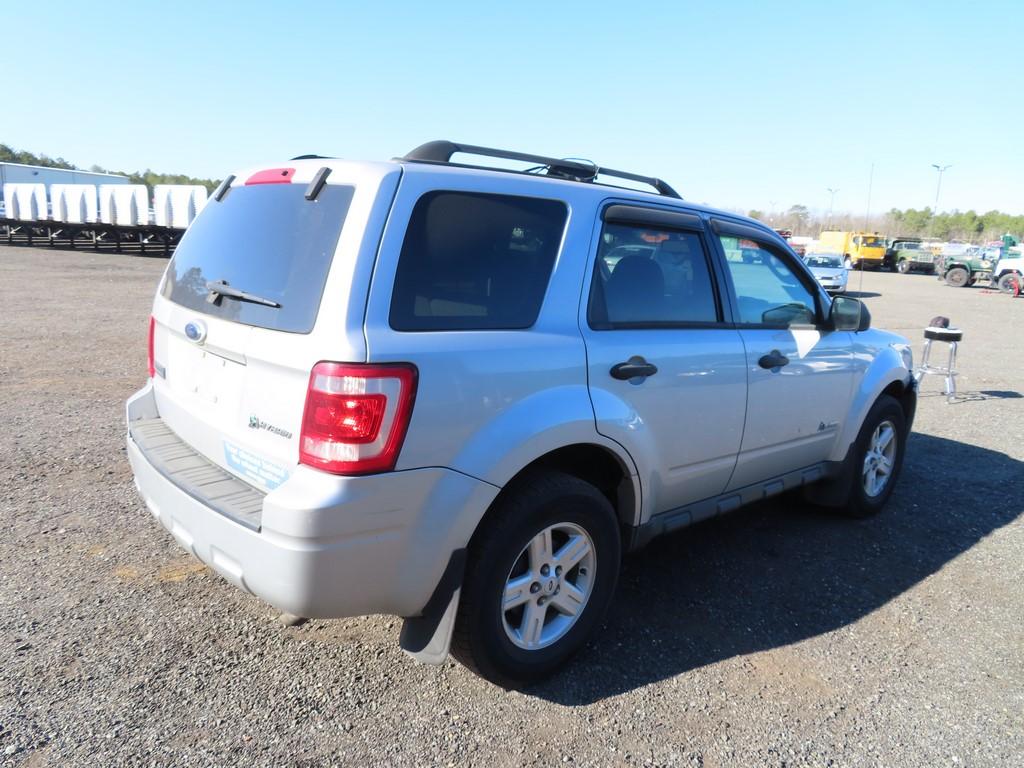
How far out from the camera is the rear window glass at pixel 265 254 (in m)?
2.36

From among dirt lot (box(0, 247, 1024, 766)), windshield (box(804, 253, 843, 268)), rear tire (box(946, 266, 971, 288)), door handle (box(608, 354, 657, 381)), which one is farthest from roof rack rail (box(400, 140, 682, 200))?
rear tire (box(946, 266, 971, 288))

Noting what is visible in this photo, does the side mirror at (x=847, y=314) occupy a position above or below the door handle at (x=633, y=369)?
above

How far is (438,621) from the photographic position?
2.50 metres

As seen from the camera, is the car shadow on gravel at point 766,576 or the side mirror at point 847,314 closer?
the car shadow on gravel at point 766,576

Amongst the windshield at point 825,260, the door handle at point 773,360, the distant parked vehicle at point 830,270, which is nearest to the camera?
the door handle at point 773,360

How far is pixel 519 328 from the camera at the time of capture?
2637mm

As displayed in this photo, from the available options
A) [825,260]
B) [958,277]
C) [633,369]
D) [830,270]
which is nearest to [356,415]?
[633,369]

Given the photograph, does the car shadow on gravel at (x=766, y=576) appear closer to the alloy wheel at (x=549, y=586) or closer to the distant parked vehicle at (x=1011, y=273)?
the alloy wheel at (x=549, y=586)

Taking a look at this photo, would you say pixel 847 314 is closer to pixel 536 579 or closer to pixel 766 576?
pixel 766 576

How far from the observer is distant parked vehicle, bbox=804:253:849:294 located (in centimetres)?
2594

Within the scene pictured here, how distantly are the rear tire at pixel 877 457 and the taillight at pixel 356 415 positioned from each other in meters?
3.39

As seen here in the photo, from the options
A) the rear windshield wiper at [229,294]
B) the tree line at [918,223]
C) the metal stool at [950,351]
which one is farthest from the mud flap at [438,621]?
the tree line at [918,223]

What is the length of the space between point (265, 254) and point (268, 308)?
27cm

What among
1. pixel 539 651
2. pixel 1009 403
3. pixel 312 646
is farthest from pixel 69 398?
pixel 1009 403
